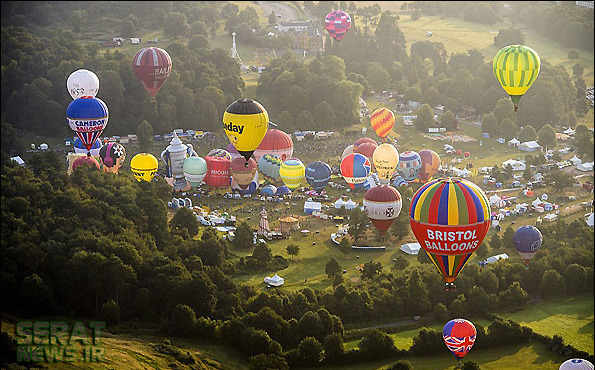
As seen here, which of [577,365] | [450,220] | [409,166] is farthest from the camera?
[409,166]

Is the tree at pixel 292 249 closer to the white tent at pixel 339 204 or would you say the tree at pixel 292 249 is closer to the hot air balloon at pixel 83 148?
the white tent at pixel 339 204

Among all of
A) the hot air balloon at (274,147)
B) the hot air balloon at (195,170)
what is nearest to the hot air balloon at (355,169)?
the hot air balloon at (274,147)

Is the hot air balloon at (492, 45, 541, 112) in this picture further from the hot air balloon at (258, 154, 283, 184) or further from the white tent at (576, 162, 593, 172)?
the hot air balloon at (258, 154, 283, 184)

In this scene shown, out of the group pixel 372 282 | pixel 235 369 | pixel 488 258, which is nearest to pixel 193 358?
pixel 235 369

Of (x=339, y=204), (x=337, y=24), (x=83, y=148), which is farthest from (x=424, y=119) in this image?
(x=83, y=148)

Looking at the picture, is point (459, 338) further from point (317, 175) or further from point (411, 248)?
point (317, 175)

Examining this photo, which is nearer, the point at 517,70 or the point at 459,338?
the point at 459,338
